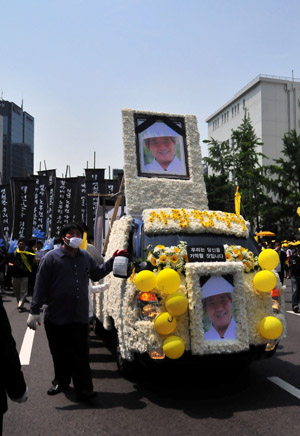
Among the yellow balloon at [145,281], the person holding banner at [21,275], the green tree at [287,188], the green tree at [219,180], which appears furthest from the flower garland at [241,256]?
the green tree at [219,180]

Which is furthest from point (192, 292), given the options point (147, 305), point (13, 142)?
point (13, 142)

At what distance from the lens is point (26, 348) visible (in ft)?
25.3

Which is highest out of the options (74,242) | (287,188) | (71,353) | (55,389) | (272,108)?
(272,108)

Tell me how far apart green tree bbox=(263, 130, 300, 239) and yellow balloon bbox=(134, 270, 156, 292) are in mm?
40542

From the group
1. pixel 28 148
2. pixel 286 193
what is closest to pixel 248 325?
pixel 286 193

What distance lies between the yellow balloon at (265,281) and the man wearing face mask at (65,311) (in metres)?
1.96

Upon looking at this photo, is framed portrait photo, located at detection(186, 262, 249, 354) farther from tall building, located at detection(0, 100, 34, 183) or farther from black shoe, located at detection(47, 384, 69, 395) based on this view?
tall building, located at detection(0, 100, 34, 183)

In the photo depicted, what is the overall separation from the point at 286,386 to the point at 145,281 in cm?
217

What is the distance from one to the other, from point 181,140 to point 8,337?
7.09 m

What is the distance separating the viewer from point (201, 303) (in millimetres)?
5035

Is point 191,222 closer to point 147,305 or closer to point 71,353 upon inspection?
point 147,305

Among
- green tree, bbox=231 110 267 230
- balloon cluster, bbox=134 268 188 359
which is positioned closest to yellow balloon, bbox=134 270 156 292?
balloon cluster, bbox=134 268 188 359

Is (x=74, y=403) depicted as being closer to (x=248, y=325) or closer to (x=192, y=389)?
(x=192, y=389)

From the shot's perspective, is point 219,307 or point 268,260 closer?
point 219,307
